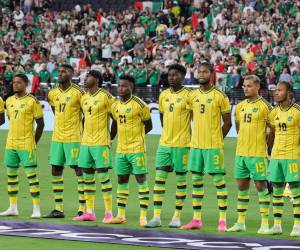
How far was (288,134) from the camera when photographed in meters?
16.0

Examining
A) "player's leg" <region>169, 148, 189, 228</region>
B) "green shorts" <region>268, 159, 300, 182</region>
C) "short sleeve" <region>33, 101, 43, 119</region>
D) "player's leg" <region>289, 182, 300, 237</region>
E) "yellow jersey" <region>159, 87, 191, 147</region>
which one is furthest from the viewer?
"short sleeve" <region>33, 101, 43, 119</region>

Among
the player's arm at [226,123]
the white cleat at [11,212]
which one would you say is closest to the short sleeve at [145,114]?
the player's arm at [226,123]

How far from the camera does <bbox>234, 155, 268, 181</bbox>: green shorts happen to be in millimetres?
16297

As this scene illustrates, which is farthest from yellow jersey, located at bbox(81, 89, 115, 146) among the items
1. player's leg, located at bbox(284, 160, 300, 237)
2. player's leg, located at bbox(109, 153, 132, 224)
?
player's leg, located at bbox(284, 160, 300, 237)

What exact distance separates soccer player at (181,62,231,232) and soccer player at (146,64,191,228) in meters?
0.22

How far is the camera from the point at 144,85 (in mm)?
37750

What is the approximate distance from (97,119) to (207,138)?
6.06 feet

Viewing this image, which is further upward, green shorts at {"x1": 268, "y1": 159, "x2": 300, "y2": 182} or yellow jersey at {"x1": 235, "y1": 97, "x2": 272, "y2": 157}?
yellow jersey at {"x1": 235, "y1": 97, "x2": 272, "y2": 157}

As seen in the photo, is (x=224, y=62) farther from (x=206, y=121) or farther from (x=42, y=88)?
(x=206, y=121)

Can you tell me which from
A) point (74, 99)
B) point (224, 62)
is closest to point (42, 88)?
point (224, 62)

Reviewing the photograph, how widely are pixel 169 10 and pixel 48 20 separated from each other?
5.05 meters

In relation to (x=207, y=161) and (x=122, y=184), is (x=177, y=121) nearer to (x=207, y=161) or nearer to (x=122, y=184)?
(x=207, y=161)

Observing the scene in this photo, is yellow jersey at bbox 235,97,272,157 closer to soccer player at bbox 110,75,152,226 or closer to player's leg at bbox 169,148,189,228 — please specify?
player's leg at bbox 169,148,189,228

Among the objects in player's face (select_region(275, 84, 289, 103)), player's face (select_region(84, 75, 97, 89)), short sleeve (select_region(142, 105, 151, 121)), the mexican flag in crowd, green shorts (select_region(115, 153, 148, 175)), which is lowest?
green shorts (select_region(115, 153, 148, 175))
